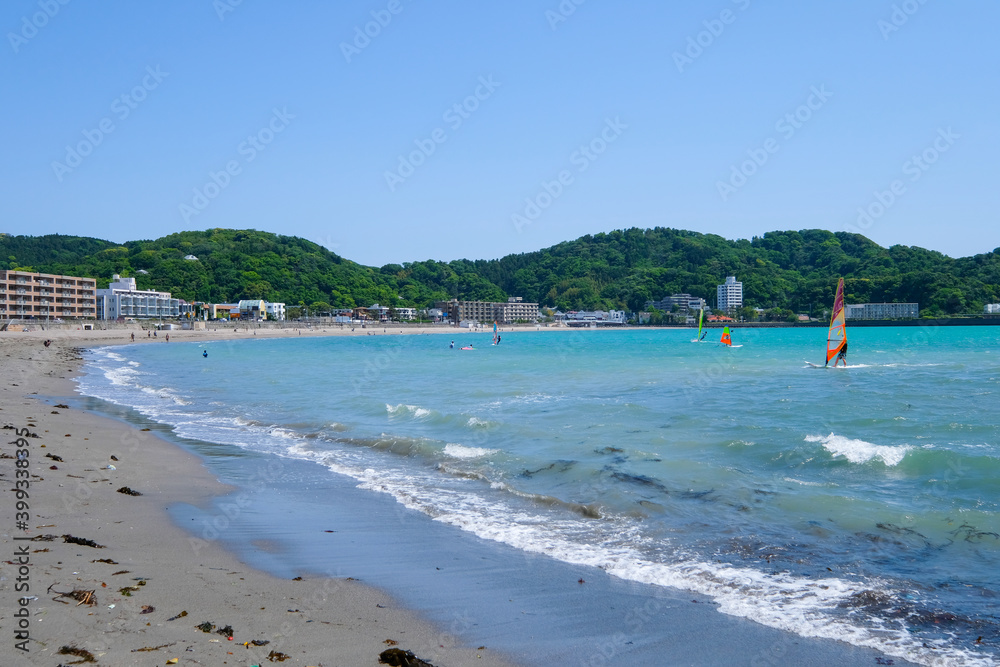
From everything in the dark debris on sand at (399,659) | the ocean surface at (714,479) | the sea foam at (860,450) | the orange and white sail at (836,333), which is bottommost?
the ocean surface at (714,479)

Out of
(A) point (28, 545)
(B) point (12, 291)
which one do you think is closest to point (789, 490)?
(A) point (28, 545)

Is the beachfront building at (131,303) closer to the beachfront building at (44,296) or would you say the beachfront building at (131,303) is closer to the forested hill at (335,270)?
the beachfront building at (44,296)

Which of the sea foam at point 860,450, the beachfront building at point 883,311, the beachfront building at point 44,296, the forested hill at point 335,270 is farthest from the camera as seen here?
the beachfront building at point 883,311

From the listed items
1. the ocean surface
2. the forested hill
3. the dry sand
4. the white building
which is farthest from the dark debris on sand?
the forested hill

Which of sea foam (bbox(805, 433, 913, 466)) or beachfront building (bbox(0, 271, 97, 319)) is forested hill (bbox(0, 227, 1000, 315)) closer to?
beachfront building (bbox(0, 271, 97, 319))

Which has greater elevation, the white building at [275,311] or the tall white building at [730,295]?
the tall white building at [730,295]

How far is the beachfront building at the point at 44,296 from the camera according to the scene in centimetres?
10031

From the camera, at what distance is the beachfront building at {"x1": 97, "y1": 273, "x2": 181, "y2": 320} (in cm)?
12125

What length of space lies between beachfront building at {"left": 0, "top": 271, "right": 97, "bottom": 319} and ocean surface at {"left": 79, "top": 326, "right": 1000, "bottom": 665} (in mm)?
96680

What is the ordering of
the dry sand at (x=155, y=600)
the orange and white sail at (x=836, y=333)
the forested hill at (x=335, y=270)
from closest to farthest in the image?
the dry sand at (x=155, y=600)
the orange and white sail at (x=836, y=333)
the forested hill at (x=335, y=270)

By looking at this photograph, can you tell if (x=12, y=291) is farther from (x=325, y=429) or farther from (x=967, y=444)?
(x=967, y=444)

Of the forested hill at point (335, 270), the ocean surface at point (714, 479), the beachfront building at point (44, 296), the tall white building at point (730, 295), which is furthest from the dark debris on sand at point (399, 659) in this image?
the tall white building at point (730, 295)

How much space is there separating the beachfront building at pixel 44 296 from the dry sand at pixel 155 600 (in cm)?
11343

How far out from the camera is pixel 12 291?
10069 centimetres
